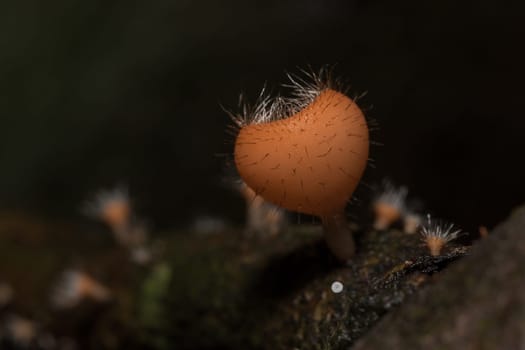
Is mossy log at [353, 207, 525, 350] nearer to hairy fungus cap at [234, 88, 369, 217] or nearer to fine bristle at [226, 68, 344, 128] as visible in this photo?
hairy fungus cap at [234, 88, 369, 217]

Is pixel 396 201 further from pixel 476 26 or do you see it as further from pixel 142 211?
pixel 142 211

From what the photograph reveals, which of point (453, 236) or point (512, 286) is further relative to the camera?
point (453, 236)

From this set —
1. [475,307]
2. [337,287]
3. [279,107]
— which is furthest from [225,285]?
[475,307]

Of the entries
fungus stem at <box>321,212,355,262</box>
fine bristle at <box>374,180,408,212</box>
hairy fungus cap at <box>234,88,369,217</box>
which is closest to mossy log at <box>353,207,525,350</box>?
hairy fungus cap at <box>234,88,369,217</box>

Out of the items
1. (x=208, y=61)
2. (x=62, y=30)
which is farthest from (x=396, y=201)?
(x=62, y=30)

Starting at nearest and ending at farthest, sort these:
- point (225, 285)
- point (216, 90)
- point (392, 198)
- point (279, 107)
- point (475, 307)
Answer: point (475, 307) < point (279, 107) < point (392, 198) < point (225, 285) < point (216, 90)

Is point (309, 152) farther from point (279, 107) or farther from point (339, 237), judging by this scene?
point (339, 237)
